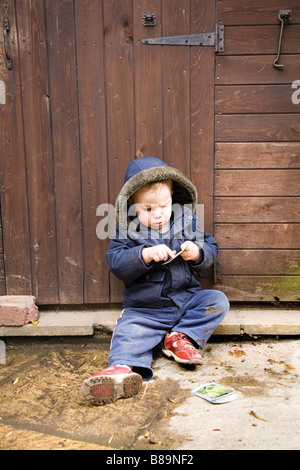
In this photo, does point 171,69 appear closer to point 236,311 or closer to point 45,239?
point 45,239

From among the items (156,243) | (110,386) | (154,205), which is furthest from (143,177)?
(110,386)

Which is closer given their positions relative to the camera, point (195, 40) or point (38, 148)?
point (195, 40)

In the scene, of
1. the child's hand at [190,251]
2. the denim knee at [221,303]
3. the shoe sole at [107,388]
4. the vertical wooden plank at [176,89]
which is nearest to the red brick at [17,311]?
the shoe sole at [107,388]

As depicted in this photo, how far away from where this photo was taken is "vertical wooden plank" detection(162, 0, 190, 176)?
2.59m

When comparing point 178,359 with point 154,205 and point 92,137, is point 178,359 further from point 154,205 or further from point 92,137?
point 92,137

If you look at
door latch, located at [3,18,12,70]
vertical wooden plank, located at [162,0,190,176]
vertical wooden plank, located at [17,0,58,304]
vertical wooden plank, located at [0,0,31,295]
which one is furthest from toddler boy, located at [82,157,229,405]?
door latch, located at [3,18,12,70]

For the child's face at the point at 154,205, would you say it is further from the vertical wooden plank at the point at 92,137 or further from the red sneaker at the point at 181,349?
the red sneaker at the point at 181,349

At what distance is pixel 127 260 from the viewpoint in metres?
2.33

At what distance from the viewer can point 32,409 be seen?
2.00m

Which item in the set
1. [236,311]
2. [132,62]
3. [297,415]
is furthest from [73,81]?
[297,415]

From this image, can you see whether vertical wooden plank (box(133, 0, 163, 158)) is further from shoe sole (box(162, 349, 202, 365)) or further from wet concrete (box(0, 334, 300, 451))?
wet concrete (box(0, 334, 300, 451))

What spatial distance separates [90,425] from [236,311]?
133 centimetres

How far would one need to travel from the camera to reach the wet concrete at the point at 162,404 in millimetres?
1693

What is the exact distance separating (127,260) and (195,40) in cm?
138
